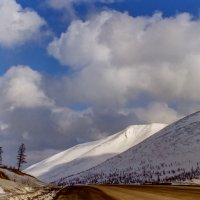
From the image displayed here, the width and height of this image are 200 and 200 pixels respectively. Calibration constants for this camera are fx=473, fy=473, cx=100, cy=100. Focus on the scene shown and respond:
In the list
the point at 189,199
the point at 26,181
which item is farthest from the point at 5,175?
the point at 189,199

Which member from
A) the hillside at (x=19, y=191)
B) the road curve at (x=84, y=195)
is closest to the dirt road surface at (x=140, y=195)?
the road curve at (x=84, y=195)

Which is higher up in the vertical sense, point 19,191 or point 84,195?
point 19,191

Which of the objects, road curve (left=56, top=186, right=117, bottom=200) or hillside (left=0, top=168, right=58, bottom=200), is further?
hillside (left=0, top=168, right=58, bottom=200)

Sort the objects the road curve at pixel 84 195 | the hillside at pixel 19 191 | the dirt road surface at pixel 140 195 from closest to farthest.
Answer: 1. the dirt road surface at pixel 140 195
2. the road curve at pixel 84 195
3. the hillside at pixel 19 191

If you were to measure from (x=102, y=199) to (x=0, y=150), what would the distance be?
148 meters

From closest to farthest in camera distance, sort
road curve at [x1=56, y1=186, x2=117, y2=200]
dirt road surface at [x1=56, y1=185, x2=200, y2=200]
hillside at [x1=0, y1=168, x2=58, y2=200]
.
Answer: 1. dirt road surface at [x1=56, y1=185, x2=200, y2=200]
2. road curve at [x1=56, y1=186, x2=117, y2=200]
3. hillside at [x1=0, y1=168, x2=58, y2=200]

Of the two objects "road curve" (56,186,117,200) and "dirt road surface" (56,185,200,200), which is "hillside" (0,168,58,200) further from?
"dirt road surface" (56,185,200,200)

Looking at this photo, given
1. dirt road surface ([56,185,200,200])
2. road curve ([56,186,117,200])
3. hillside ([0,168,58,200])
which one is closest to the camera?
dirt road surface ([56,185,200,200])

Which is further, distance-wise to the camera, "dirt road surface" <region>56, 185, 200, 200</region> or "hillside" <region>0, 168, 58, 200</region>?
"hillside" <region>0, 168, 58, 200</region>

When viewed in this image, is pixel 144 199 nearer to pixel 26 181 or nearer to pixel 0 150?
pixel 26 181

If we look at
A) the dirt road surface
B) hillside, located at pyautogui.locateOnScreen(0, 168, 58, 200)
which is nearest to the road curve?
the dirt road surface

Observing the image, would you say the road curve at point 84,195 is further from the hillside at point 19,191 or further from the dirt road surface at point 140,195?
the hillside at point 19,191

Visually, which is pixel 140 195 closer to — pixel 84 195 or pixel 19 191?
pixel 84 195

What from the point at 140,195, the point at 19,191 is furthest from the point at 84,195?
the point at 19,191
